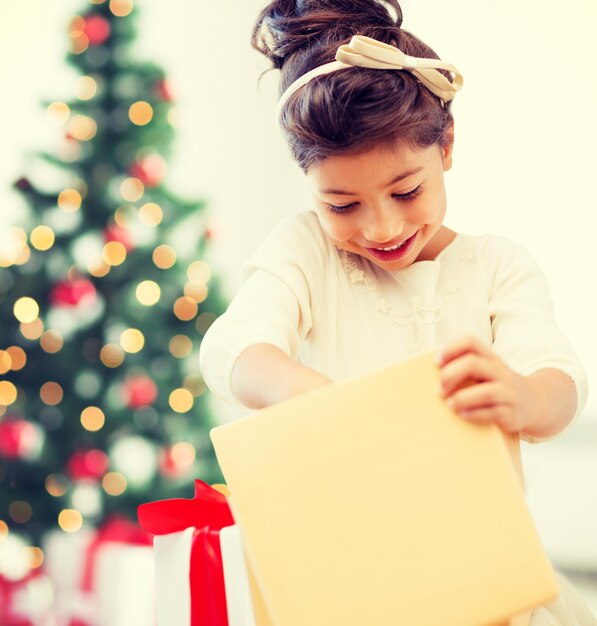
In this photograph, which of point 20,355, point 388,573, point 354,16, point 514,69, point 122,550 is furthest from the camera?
point 514,69

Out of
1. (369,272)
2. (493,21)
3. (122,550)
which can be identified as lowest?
(122,550)

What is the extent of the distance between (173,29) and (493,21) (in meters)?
1.12

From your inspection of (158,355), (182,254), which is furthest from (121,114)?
(158,355)

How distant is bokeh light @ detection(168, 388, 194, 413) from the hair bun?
4.12 ft

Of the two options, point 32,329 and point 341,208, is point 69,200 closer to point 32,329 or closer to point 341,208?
point 32,329

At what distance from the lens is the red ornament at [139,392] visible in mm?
2010

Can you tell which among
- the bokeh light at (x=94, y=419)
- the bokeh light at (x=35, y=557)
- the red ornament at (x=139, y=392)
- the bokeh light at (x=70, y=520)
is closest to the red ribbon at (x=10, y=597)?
the bokeh light at (x=35, y=557)

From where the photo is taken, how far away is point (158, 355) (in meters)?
2.02

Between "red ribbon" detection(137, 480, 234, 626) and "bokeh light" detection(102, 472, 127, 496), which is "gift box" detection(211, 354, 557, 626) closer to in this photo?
"red ribbon" detection(137, 480, 234, 626)

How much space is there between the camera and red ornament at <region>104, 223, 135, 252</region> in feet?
6.55

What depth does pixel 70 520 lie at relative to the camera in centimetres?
199

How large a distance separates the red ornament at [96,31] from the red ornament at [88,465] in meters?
1.05

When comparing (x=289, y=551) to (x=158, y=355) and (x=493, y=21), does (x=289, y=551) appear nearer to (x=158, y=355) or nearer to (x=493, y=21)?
(x=158, y=355)

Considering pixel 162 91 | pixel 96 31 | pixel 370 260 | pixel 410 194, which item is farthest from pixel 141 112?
pixel 410 194
